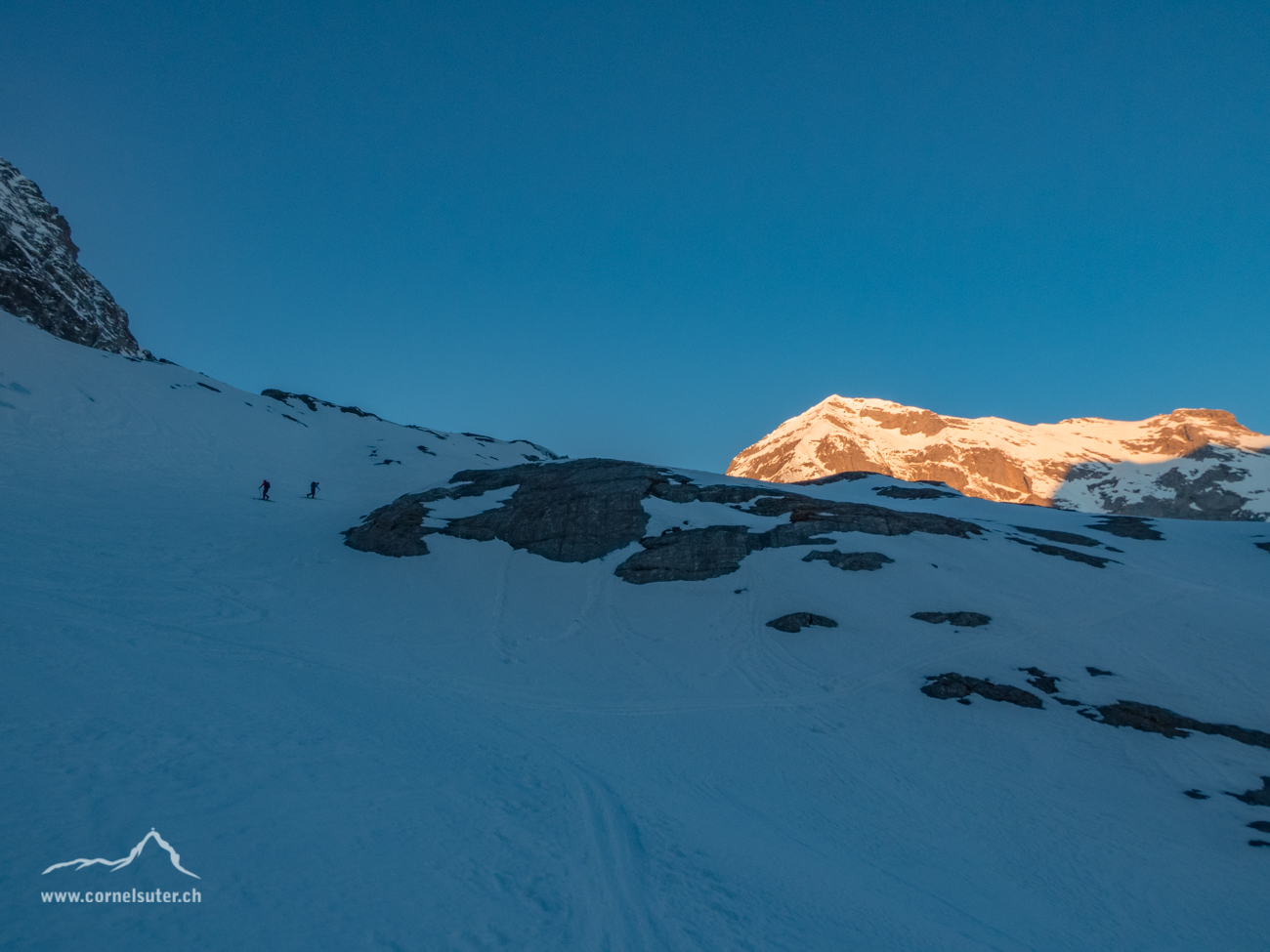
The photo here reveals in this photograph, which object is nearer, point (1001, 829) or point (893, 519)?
point (1001, 829)

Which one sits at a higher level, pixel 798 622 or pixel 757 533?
pixel 757 533

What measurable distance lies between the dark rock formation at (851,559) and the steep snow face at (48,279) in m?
83.3

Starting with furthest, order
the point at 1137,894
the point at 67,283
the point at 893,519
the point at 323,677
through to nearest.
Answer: the point at 67,283 < the point at 893,519 < the point at 323,677 < the point at 1137,894

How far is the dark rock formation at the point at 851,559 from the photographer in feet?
85.8

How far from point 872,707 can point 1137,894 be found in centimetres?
713

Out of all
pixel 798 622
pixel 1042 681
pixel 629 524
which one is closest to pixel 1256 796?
pixel 1042 681

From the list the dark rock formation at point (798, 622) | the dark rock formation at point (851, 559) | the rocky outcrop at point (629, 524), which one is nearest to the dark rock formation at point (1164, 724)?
the dark rock formation at point (798, 622)

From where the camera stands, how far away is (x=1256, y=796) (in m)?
13.3

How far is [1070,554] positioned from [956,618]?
12066mm

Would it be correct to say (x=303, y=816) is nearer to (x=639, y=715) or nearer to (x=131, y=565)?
(x=639, y=715)

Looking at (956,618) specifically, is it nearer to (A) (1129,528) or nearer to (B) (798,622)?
(B) (798,622)

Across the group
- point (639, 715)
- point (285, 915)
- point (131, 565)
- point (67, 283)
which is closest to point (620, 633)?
point (639, 715)

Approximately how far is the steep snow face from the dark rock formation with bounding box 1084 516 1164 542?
99.1m

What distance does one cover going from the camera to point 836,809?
12320 millimetres
